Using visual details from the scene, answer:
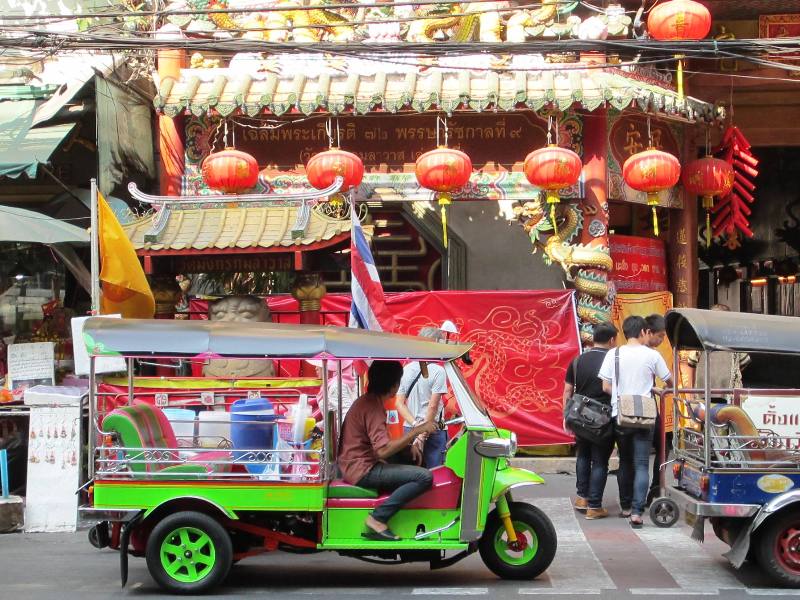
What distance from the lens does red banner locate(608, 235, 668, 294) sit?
1428cm

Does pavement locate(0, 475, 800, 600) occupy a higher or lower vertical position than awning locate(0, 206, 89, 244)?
lower

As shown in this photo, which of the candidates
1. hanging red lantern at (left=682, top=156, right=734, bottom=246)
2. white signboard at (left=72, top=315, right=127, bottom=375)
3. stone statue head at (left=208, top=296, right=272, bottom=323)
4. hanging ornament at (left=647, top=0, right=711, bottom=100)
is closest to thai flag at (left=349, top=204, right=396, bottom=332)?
stone statue head at (left=208, top=296, right=272, bottom=323)

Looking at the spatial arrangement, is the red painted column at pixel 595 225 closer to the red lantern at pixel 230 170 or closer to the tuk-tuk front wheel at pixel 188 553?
the red lantern at pixel 230 170

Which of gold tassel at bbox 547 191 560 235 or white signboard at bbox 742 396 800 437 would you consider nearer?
white signboard at bbox 742 396 800 437

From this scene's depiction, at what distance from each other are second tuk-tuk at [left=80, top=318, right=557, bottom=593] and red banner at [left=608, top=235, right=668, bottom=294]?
23.3 ft

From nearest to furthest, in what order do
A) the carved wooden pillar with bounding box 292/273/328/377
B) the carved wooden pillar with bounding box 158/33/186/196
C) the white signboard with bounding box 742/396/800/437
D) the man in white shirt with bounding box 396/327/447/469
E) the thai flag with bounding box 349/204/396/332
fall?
the man in white shirt with bounding box 396/327/447/469 → the white signboard with bounding box 742/396/800/437 → the thai flag with bounding box 349/204/396/332 → the carved wooden pillar with bounding box 292/273/328/377 → the carved wooden pillar with bounding box 158/33/186/196

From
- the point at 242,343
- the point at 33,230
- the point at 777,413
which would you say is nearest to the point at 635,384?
the point at 777,413

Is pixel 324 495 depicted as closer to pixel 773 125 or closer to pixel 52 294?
pixel 52 294

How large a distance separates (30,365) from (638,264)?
7.96 meters

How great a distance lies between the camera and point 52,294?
15.2 metres

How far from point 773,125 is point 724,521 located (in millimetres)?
9685

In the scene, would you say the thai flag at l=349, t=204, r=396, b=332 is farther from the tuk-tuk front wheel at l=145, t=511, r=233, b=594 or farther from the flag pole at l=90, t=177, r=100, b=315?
the tuk-tuk front wheel at l=145, t=511, r=233, b=594

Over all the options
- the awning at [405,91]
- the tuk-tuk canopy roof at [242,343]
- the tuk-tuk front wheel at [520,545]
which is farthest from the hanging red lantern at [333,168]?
the tuk-tuk front wheel at [520,545]

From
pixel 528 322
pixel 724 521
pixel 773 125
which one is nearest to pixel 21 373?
pixel 528 322
